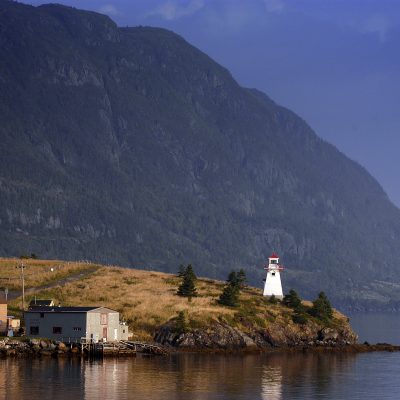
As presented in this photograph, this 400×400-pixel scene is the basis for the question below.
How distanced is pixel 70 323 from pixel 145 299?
901 inches

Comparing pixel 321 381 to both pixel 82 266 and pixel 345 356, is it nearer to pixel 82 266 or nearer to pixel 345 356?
pixel 345 356

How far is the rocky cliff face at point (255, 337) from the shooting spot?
144875mm

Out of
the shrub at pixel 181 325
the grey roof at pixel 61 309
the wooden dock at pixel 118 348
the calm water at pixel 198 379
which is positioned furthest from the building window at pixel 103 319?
the shrub at pixel 181 325

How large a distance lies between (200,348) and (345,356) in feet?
67.4

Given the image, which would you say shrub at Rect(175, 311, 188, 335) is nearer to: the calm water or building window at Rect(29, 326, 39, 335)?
the calm water

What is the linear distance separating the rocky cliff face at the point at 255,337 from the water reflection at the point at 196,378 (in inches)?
218

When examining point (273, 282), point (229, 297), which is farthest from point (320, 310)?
point (229, 297)

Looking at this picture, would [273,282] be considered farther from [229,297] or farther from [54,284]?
[54,284]

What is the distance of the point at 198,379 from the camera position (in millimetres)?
115688

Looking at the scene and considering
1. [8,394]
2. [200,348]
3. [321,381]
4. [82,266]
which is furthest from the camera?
[82,266]

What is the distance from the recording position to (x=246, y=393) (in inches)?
4240

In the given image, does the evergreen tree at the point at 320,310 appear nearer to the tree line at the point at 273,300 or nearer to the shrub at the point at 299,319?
the tree line at the point at 273,300

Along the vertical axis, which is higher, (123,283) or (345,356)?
(123,283)

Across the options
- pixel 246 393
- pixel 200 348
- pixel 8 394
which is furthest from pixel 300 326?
pixel 8 394
